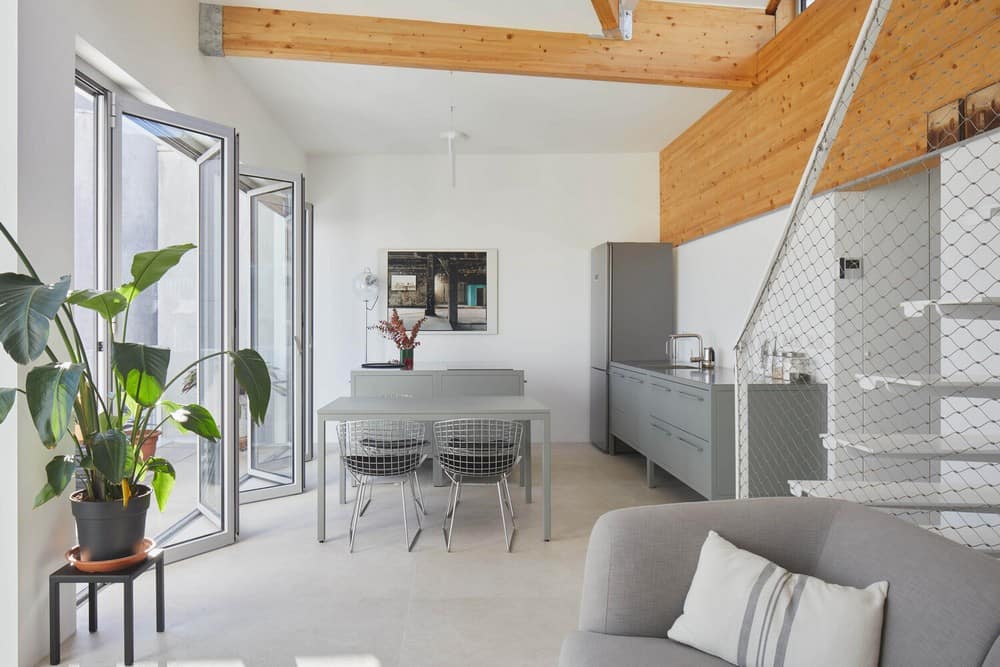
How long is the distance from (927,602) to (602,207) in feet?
19.1

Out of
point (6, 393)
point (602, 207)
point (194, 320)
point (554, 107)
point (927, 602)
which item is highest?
point (554, 107)

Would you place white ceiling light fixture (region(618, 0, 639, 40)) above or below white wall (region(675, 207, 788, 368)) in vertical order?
above

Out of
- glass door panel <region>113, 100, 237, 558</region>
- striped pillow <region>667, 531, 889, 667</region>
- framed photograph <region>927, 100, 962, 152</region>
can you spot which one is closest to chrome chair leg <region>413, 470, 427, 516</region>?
glass door panel <region>113, 100, 237, 558</region>

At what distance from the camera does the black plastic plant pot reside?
2.39 m

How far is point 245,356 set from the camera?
270 cm

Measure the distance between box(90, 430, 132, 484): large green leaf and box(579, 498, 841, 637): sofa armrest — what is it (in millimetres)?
1698

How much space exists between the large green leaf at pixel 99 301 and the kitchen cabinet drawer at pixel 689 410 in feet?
10.9

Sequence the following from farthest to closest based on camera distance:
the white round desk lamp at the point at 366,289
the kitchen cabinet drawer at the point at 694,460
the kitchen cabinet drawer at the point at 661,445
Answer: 1. the white round desk lamp at the point at 366,289
2. the kitchen cabinet drawer at the point at 661,445
3. the kitchen cabinet drawer at the point at 694,460

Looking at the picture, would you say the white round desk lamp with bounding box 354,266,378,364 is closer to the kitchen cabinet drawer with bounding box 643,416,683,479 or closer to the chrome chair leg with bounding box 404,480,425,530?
the chrome chair leg with bounding box 404,480,425,530

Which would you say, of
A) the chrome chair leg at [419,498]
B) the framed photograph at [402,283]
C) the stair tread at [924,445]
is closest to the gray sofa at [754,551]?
the stair tread at [924,445]

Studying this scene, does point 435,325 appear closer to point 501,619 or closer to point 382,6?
point 382,6

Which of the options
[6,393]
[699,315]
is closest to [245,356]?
[6,393]

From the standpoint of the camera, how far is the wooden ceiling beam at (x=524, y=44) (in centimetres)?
Answer: 403

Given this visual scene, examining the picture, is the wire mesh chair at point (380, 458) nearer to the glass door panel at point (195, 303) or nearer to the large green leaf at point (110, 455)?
the glass door panel at point (195, 303)
